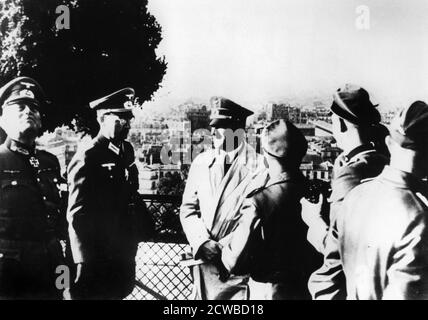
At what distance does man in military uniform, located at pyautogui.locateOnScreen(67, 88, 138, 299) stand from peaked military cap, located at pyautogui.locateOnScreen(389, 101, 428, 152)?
224 cm

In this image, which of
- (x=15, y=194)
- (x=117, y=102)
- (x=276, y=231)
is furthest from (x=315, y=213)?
(x=15, y=194)

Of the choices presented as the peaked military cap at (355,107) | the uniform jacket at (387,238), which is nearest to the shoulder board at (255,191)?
the uniform jacket at (387,238)

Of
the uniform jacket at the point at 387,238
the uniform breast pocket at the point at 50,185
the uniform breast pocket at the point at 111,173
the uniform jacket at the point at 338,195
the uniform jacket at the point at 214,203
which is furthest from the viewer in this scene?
the uniform breast pocket at the point at 50,185

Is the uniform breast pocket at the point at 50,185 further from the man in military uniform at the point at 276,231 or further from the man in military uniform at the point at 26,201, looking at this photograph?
the man in military uniform at the point at 276,231

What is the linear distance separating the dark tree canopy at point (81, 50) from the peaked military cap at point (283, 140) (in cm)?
108

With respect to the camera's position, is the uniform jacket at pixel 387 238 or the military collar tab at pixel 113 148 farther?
the military collar tab at pixel 113 148

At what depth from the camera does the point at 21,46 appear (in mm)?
4285

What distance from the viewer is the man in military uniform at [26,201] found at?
163 inches

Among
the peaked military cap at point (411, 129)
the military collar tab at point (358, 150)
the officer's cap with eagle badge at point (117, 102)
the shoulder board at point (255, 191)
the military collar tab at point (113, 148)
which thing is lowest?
the shoulder board at point (255, 191)

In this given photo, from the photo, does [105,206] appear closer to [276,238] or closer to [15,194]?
[15,194]

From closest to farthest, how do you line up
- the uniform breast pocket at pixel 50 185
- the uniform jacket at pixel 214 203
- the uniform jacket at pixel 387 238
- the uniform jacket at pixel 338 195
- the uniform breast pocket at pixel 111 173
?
the uniform jacket at pixel 387 238 < the uniform jacket at pixel 338 195 < the uniform jacket at pixel 214 203 < the uniform breast pocket at pixel 111 173 < the uniform breast pocket at pixel 50 185

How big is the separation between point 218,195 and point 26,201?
170 centimetres

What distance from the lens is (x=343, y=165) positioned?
12.9 ft
